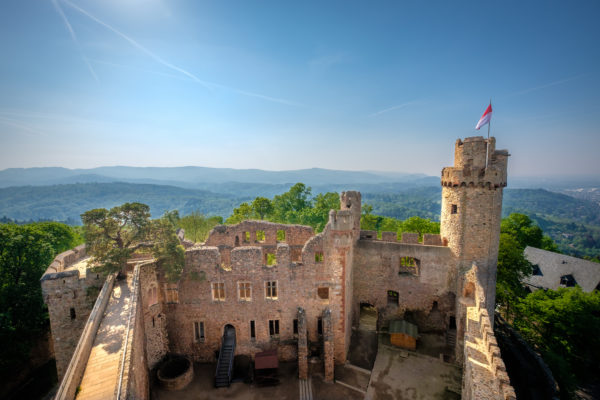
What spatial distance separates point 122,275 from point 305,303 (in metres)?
13.3

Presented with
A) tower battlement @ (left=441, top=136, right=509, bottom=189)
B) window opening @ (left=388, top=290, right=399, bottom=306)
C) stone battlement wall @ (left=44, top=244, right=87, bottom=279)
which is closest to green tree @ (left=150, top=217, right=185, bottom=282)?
stone battlement wall @ (left=44, top=244, right=87, bottom=279)

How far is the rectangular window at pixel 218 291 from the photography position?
21109mm

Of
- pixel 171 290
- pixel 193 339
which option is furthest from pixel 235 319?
pixel 171 290

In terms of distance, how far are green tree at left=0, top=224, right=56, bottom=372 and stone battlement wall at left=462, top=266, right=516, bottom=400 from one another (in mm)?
32651

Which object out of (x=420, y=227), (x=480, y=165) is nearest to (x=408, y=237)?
(x=480, y=165)

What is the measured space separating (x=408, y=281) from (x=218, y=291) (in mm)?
15979

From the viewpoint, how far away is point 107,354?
1312 cm

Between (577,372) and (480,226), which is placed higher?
(480,226)

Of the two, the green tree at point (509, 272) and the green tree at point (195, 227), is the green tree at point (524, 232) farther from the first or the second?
the green tree at point (195, 227)

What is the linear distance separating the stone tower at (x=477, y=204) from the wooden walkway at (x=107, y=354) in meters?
23.0

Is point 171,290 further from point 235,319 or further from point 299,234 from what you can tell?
point 299,234

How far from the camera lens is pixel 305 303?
21344 mm

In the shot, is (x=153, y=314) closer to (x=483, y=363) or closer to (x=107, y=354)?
(x=107, y=354)

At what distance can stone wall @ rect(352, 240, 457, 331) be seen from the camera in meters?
23.4
